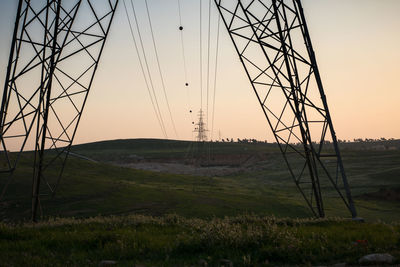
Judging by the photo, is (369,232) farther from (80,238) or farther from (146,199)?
(146,199)

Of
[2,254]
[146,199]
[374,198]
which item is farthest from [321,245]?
[374,198]

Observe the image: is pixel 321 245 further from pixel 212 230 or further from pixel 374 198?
pixel 374 198

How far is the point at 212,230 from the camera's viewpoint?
29.8 feet

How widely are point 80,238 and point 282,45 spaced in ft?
35.8

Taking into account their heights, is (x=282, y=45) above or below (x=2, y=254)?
above

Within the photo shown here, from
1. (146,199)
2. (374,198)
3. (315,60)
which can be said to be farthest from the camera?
(374,198)

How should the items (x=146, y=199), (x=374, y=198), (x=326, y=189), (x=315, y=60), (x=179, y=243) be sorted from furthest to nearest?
(x=326, y=189) → (x=374, y=198) → (x=146, y=199) → (x=315, y=60) → (x=179, y=243)

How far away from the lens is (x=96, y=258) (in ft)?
26.2

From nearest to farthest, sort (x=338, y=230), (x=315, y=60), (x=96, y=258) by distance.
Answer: (x=96, y=258) → (x=338, y=230) → (x=315, y=60)

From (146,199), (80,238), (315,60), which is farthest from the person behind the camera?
(146,199)

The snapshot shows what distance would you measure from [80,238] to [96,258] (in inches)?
68.7

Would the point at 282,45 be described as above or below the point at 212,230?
above

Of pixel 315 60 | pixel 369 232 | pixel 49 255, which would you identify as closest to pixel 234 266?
pixel 49 255

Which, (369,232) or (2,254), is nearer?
(2,254)
